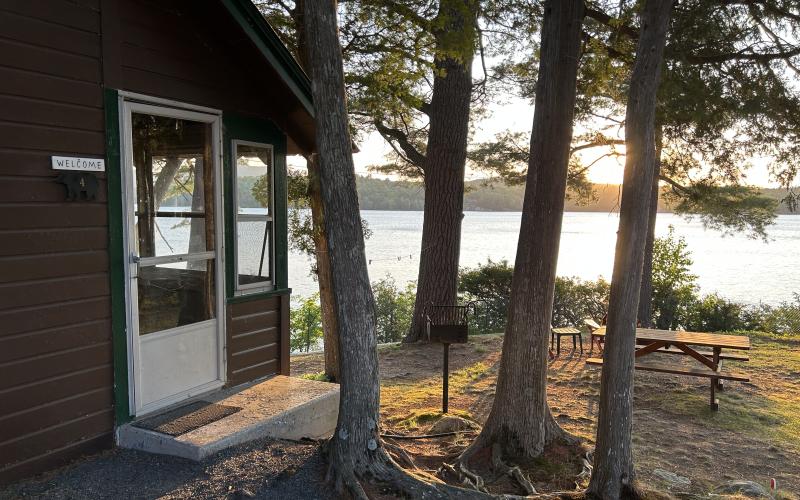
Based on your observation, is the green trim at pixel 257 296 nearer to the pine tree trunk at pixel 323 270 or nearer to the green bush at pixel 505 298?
the pine tree trunk at pixel 323 270

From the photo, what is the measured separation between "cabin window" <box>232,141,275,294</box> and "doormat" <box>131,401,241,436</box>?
106cm

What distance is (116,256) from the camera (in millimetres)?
4039

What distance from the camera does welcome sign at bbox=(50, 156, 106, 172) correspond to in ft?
12.1

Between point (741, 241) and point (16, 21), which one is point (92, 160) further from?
point (741, 241)

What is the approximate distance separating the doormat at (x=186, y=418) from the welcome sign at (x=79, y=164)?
181cm

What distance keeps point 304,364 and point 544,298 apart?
6780 mm

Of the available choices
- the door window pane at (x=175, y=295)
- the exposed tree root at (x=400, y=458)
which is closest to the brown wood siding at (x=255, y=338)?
the door window pane at (x=175, y=295)

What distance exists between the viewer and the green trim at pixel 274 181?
4.97 metres

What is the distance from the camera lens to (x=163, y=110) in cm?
441

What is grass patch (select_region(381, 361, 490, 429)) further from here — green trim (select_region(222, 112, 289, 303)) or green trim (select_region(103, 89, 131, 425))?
green trim (select_region(103, 89, 131, 425))

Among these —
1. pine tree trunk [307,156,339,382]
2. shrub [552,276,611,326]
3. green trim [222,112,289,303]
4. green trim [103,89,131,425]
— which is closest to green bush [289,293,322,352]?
shrub [552,276,611,326]

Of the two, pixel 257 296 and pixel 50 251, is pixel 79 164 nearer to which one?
pixel 50 251

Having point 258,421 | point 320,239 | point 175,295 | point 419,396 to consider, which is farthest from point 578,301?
point 175,295

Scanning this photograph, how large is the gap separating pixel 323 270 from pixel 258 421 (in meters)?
3.92
